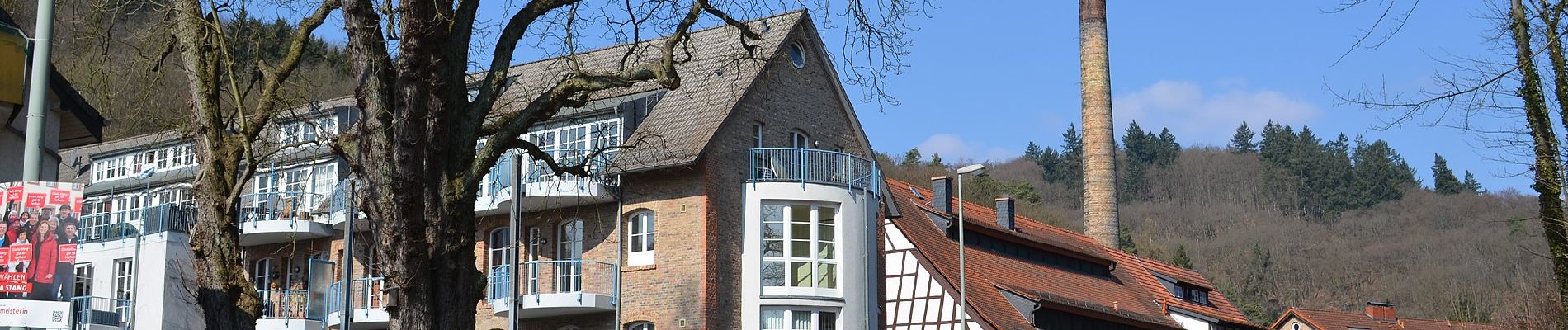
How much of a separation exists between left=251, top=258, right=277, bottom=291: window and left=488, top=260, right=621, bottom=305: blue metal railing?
6.98m

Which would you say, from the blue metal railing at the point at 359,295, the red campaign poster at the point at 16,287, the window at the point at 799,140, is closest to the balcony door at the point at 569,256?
the blue metal railing at the point at 359,295

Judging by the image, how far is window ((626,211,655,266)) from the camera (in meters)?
29.1

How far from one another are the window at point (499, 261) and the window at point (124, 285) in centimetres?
785

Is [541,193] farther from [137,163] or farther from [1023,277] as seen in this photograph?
[137,163]

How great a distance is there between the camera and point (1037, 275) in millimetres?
41281

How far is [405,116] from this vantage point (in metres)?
9.86

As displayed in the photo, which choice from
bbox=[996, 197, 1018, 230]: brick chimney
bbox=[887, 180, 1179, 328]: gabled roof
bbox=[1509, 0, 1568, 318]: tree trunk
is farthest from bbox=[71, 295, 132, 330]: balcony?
bbox=[1509, 0, 1568, 318]: tree trunk

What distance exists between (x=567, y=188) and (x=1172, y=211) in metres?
106

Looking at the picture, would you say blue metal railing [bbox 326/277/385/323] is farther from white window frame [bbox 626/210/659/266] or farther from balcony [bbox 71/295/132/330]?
white window frame [bbox 626/210/659/266]

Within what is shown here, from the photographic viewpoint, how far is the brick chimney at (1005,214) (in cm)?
4309

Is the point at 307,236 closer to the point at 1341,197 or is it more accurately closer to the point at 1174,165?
→ the point at 1341,197

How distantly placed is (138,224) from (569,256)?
10.6m

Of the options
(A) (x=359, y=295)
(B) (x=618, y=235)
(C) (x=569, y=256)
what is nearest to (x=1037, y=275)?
(C) (x=569, y=256)

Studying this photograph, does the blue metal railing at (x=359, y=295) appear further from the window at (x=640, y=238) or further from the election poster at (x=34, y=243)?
the election poster at (x=34, y=243)
